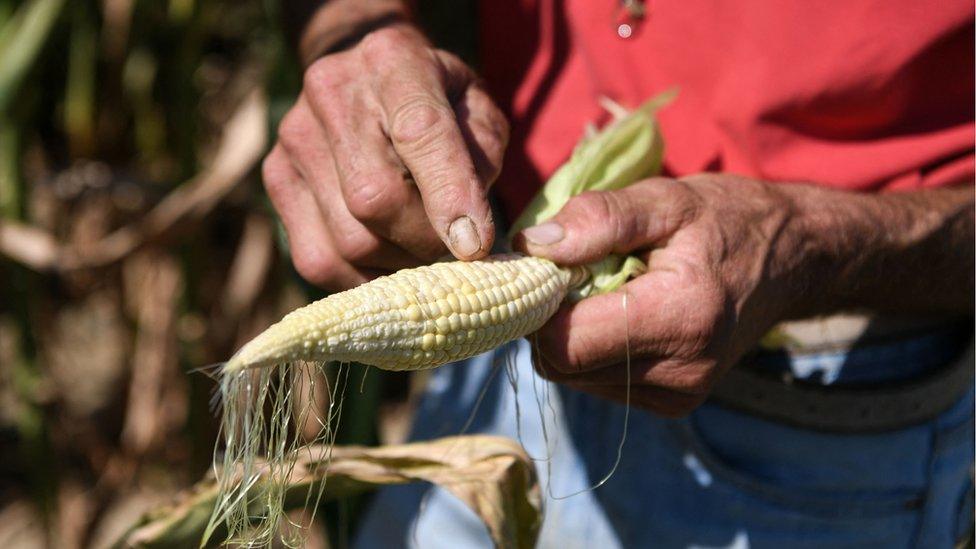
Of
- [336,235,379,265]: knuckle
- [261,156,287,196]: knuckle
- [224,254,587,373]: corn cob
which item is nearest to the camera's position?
[224,254,587,373]: corn cob

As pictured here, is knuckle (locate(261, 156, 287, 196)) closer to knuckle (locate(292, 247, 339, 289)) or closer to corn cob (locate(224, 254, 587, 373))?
knuckle (locate(292, 247, 339, 289))

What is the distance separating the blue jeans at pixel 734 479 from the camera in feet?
4.22

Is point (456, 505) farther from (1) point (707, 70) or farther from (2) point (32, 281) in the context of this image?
(2) point (32, 281)

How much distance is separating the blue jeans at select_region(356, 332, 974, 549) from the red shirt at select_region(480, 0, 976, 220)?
0.26 meters

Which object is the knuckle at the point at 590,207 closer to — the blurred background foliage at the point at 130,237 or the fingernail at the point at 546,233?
the fingernail at the point at 546,233

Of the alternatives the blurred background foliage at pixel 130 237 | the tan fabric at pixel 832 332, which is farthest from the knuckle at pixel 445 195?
the blurred background foliage at pixel 130 237

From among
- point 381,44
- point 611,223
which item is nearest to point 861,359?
point 611,223

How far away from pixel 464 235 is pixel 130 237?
53.2 inches

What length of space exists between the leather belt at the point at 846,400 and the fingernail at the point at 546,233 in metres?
0.41

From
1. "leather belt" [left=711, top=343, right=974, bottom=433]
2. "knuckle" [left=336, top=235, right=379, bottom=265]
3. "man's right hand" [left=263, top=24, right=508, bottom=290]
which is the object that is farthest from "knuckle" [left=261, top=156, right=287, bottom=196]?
"leather belt" [left=711, top=343, right=974, bottom=433]

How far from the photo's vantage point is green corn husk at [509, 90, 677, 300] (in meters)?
1.06

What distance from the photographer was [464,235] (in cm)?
94

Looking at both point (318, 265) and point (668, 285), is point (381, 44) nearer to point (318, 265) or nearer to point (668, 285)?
point (318, 265)

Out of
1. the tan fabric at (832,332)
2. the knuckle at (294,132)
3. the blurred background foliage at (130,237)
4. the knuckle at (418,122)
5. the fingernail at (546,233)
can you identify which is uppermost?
the knuckle at (418,122)
